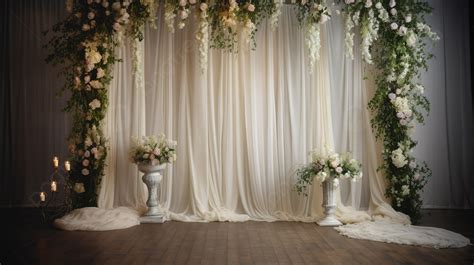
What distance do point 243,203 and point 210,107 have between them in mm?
1386

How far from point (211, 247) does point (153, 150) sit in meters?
1.83

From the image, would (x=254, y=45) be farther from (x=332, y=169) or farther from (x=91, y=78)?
(x=91, y=78)

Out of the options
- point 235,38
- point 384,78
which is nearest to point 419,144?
point 384,78

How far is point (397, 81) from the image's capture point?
5.95m

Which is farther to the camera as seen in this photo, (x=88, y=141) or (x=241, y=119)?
(x=241, y=119)

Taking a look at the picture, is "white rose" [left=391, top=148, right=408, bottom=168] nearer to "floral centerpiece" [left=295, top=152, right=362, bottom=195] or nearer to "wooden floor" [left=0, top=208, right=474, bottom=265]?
"floral centerpiece" [left=295, top=152, right=362, bottom=195]

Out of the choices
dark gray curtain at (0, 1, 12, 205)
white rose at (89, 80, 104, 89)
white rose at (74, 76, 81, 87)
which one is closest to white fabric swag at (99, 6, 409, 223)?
white rose at (89, 80, 104, 89)

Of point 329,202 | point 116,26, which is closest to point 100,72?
point 116,26

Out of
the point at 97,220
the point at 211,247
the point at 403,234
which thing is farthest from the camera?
the point at 97,220

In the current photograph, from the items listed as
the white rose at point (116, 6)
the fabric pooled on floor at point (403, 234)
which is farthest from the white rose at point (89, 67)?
the fabric pooled on floor at point (403, 234)

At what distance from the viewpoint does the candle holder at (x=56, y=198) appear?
20.5ft

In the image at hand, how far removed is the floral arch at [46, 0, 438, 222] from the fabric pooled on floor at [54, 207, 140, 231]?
449mm

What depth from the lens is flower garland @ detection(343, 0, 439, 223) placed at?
586 centimetres

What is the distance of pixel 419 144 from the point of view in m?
6.79
